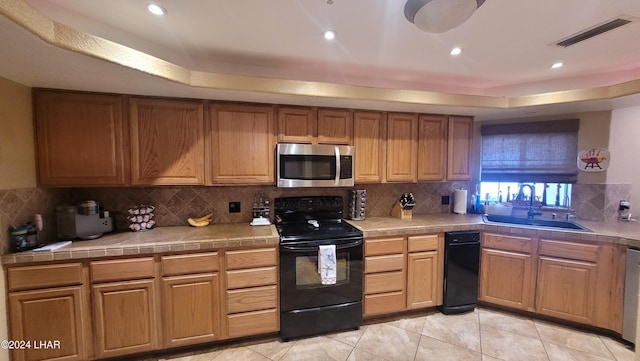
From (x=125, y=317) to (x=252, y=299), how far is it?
97cm

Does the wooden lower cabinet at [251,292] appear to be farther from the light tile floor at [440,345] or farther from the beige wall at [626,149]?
the beige wall at [626,149]

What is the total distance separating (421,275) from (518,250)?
103cm

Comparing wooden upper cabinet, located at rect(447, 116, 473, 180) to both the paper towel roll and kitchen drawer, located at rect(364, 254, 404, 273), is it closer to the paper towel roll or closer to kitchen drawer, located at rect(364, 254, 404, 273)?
the paper towel roll

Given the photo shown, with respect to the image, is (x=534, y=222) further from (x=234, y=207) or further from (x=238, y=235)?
(x=234, y=207)

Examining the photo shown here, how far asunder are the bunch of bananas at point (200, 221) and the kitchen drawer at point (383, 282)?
1702 mm

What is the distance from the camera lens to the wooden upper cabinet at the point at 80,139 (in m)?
2.01

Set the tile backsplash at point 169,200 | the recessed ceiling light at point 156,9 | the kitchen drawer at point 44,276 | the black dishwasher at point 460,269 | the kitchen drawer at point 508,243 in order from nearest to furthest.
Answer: the recessed ceiling light at point 156,9 → the kitchen drawer at point 44,276 → the tile backsplash at point 169,200 → the kitchen drawer at point 508,243 → the black dishwasher at point 460,269

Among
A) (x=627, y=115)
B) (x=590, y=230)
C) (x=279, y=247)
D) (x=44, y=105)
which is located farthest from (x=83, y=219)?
(x=627, y=115)

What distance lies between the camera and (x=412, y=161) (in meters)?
2.96

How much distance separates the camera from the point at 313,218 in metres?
2.84

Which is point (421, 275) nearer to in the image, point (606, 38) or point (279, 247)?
point (279, 247)

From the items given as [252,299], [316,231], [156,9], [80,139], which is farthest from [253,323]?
[156,9]

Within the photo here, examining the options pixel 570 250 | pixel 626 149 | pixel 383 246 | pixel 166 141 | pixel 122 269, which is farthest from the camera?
pixel 626 149

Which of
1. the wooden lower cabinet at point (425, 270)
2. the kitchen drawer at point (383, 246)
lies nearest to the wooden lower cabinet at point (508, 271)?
the wooden lower cabinet at point (425, 270)
